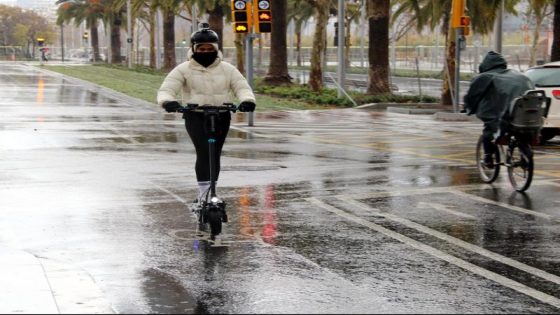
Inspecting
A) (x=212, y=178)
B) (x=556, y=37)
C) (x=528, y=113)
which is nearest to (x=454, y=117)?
(x=556, y=37)

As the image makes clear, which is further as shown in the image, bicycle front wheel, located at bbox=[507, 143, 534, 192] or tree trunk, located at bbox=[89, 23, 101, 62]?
tree trunk, located at bbox=[89, 23, 101, 62]

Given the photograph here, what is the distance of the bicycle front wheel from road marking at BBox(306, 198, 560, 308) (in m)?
2.79

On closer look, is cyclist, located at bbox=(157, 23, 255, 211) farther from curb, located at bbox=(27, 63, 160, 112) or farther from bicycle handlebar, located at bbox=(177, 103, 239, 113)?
curb, located at bbox=(27, 63, 160, 112)

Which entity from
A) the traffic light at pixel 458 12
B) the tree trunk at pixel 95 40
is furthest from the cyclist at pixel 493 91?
the tree trunk at pixel 95 40

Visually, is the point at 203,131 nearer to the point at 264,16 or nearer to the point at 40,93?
the point at 264,16

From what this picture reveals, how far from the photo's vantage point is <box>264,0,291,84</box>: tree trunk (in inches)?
1515

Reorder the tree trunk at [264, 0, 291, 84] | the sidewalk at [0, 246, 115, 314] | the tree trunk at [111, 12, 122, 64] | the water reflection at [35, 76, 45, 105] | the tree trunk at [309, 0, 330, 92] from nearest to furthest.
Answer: the sidewalk at [0, 246, 115, 314]
the water reflection at [35, 76, 45, 105]
the tree trunk at [309, 0, 330, 92]
the tree trunk at [264, 0, 291, 84]
the tree trunk at [111, 12, 122, 64]

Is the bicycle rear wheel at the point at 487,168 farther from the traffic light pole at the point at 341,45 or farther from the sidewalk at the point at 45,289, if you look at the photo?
the traffic light pole at the point at 341,45

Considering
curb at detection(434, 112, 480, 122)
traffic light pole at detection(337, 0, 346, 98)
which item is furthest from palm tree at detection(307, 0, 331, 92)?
curb at detection(434, 112, 480, 122)

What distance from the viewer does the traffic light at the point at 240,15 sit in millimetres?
22750

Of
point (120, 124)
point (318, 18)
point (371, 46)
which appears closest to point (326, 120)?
point (120, 124)

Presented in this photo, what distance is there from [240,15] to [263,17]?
692 millimetres

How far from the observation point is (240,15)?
22766mm

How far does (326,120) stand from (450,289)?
18.8 m
